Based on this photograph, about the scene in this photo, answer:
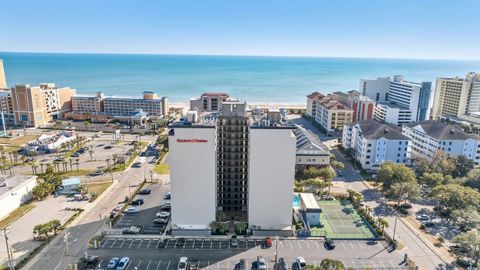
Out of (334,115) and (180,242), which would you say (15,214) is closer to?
(180,242)

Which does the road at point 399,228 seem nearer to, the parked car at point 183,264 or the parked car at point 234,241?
the parked car at point 234,241

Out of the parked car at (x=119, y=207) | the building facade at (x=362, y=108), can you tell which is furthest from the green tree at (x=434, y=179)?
the building facade at (x=362, y=108)

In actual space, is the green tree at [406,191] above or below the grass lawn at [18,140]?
above

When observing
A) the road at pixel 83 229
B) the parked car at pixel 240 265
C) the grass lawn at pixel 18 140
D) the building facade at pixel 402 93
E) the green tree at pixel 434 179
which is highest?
the building facade at pixel 402 93

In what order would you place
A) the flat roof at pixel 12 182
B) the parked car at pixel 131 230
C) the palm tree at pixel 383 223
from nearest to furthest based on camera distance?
the parked car at pixel 131 230 → the palm tree at pixel 383 223 → the flat roof at pixel 12 182

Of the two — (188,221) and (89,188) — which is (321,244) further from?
(89,188)

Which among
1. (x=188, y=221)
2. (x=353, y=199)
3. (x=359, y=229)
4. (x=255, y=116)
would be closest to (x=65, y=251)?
(x=188, y=221)

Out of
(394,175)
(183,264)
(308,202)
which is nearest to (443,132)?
(394,175)
